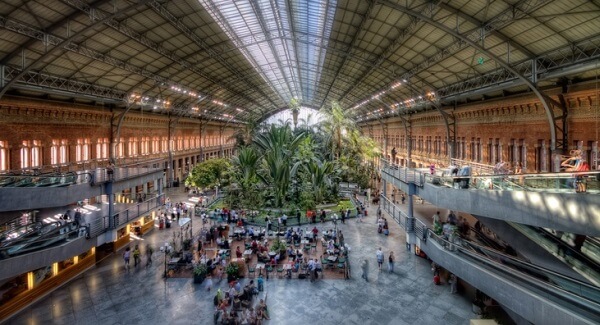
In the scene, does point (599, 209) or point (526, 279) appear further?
point (526, 279)

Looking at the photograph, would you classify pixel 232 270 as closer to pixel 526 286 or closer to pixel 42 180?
pixel 42 180

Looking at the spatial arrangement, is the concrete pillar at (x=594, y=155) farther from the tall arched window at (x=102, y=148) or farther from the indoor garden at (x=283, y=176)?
the tall arched window at (x=102, y=148)

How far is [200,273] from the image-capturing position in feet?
54.2

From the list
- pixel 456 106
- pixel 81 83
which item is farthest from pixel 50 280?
pixel 456 106

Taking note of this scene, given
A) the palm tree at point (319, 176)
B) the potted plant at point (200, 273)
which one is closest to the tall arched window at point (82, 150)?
the potted plant at point (200, 273)

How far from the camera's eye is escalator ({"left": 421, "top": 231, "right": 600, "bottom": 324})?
23.3 ft

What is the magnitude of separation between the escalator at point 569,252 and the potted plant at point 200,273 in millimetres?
13369

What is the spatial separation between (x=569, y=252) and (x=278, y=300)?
10.3 metres

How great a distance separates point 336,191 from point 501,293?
23.9 metres

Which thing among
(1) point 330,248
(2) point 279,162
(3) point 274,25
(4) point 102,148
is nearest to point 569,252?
(1) point 330,248

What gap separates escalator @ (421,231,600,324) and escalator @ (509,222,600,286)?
2.85 feet

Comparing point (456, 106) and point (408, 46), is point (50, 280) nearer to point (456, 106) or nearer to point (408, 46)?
point (408, 46)

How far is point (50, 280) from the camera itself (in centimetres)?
1579

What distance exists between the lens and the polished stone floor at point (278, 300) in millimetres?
13141
